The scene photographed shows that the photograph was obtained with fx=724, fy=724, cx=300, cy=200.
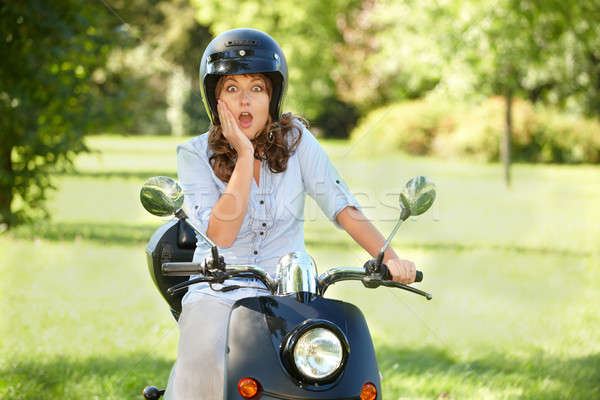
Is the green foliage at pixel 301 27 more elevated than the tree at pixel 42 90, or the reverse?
the green foliage at pixel 301 27

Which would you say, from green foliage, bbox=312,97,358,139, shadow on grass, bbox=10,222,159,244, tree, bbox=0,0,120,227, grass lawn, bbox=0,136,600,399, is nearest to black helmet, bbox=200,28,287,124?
grass lawn, bbox=0,136,600,399

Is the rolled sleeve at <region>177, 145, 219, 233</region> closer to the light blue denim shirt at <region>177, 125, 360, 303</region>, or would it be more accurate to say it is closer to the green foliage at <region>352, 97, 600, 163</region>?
the light blue denim shirt at <region>177, 125, 360, 303</region>

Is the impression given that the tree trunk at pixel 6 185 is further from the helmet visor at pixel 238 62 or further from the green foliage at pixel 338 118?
the green foliage at pixel 338 118

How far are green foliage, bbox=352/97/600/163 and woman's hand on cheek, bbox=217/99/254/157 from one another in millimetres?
24319

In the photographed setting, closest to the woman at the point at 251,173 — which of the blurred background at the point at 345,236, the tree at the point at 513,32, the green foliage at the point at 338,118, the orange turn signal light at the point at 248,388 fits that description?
the orange turn signal light at the point at 248,388

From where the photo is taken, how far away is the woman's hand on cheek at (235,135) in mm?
2688

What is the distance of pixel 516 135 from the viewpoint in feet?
91.0

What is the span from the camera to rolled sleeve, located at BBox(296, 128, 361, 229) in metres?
2.94

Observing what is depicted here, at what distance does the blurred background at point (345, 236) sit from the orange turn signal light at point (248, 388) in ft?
6.32

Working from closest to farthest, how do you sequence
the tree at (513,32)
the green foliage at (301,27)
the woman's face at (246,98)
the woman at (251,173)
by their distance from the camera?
the woman at (251,173), the woman's face at (246,98), the tree at (513,32), the green foliage at (301,27)

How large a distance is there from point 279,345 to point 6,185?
28.0 ft

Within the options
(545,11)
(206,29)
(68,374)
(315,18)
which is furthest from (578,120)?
(68,374)

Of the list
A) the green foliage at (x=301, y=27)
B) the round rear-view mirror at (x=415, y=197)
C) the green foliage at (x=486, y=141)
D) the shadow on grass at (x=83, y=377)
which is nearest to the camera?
the round rear-view mirror at (x=415, y=197)

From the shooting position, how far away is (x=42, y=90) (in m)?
9.41
